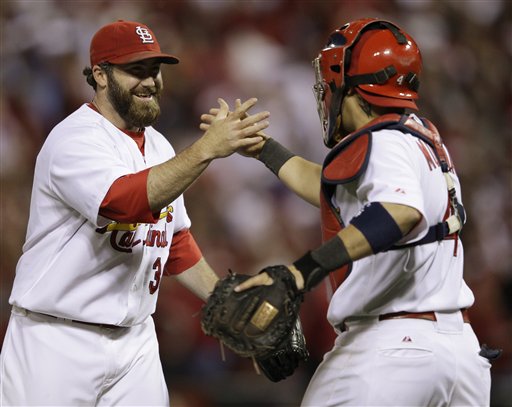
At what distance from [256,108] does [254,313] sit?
4.30 meters

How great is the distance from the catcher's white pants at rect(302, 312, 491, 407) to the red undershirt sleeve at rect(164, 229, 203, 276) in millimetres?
1099

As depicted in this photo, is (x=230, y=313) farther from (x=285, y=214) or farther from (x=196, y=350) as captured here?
(x=285, y=214)

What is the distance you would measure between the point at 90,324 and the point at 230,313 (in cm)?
94

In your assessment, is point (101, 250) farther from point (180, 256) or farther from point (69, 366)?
point (180, 256)

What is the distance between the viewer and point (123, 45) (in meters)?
3.71

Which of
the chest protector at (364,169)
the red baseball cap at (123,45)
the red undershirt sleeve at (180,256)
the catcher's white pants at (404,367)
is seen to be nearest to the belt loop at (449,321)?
the catcher's white pants at (404,367)

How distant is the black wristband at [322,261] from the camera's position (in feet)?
8.82

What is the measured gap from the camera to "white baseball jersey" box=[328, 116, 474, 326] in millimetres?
2902

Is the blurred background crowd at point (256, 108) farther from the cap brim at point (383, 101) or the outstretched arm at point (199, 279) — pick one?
the cap brim at point (383, 101)

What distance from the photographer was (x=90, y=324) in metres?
3.48

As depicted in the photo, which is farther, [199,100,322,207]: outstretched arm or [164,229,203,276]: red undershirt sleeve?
[164,229,203,276]: red undershirt sleeve

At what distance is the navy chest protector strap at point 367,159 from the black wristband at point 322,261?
0.26 metres

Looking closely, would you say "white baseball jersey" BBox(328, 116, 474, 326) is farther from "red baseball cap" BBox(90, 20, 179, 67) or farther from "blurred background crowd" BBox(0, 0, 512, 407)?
"blurred background crowd" BBox(0, 0, 512, 407)

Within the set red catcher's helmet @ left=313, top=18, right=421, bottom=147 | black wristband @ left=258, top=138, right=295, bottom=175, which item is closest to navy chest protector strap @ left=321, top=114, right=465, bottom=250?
red catcher's helmet @ left=313, top=18, right=421, bottom=147
